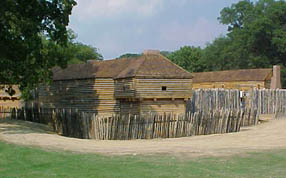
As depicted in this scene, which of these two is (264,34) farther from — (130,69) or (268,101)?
(130,69)

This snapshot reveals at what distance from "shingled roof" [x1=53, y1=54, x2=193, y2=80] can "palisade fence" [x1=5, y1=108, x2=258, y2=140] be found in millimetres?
6384

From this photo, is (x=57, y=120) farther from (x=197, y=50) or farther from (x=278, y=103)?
(x=197, y=50)

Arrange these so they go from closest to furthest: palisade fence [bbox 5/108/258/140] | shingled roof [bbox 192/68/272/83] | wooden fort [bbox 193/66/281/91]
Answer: palisade fence [bbox 5/108/258/140] < wooden fort [bbox 193/66/281/91] < shingled roof [bbox 192/68/272/83]

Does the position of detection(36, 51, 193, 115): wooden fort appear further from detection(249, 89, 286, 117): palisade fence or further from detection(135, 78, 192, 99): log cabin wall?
detection(249, 89, 286, 117): palisade fence

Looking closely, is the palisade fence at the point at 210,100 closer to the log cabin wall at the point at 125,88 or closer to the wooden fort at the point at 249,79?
the log cabin wall at the point at 125,88

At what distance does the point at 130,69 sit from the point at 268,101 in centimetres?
1300

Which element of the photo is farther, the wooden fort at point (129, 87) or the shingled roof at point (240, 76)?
the shingled roof at point (240, 76)

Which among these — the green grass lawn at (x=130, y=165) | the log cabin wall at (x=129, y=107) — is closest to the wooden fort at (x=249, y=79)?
the log cabin wall at (x=129, y=107)

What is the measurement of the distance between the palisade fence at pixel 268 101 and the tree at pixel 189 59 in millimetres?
43178

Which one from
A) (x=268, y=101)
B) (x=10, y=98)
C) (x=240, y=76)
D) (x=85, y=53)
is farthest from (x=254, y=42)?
(x=10, y=98)

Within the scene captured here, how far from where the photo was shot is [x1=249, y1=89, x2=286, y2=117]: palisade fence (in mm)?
35906

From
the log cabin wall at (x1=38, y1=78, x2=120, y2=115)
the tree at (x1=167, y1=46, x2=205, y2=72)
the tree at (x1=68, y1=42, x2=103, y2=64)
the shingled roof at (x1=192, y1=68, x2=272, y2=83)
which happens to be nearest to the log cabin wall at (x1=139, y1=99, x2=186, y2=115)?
the log cabin wall at (x1=38, y1=78, x2=120, y2=115)

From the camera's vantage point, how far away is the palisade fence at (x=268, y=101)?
118 ft

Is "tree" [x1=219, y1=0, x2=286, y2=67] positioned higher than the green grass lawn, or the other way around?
"tree" [x1=219, y1=0, x2=286, y2=67]
